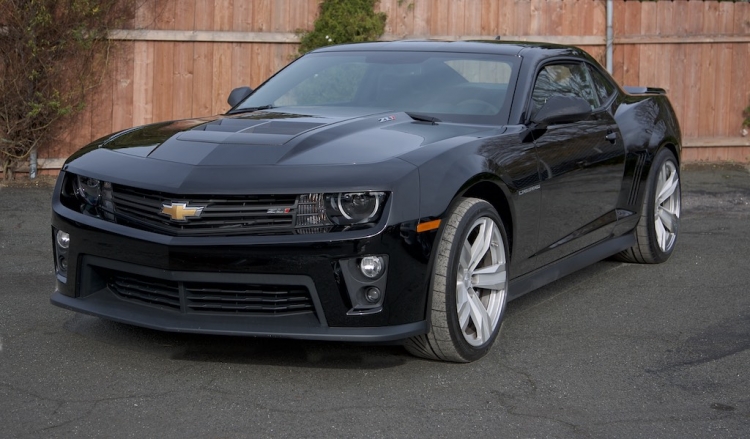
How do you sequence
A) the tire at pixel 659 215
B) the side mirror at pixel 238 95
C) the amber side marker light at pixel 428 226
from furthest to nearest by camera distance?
the tire at pixel 659 215
the side mirror at pixel 238 95
the amber side marker light at pixel 428 226

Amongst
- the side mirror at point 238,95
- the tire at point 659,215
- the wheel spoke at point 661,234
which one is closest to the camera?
the side mirror at point 238,95

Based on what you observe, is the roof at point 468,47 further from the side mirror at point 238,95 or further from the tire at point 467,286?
the tire at point 467,286

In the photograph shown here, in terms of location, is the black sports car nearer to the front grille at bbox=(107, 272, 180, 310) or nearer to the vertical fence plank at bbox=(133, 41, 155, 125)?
the front grille at bbox=(107, 272, 180, 310)

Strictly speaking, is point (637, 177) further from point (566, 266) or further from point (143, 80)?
point (143, 80)

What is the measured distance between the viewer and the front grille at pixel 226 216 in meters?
4.57

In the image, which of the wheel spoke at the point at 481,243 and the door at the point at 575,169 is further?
the door at the point at 575,169

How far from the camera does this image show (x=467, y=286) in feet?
16.5

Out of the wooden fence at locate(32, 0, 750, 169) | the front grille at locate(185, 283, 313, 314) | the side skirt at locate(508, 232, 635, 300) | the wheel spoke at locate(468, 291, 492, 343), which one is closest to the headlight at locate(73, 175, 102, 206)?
the front grille at locate(185, 283, 313, 314)

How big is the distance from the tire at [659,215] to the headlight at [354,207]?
3215mm

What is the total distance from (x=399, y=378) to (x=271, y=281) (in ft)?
2.40

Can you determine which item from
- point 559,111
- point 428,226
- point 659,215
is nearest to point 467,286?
point 428,226

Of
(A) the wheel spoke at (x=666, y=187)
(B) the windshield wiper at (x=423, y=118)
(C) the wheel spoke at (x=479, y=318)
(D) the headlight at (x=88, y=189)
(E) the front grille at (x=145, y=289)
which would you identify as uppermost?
(B) the windshield wiper at (x=423, y=118)

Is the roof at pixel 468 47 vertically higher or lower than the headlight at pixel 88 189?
higher

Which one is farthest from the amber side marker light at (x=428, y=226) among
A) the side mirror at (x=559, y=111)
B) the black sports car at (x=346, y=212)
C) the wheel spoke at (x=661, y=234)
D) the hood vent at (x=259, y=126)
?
the wheel spoke at (x=661, y=234)
